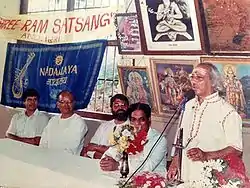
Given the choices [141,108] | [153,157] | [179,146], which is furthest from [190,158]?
[141,108]

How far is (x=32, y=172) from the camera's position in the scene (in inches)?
91.6

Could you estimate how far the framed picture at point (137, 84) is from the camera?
79.1 inches

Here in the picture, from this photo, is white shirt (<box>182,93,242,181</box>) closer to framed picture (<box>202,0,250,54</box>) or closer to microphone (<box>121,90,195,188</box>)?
microphone (<box>121,90,195,188</box>)

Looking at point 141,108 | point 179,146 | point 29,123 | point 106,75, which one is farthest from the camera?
point 29,123

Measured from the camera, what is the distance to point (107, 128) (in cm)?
212

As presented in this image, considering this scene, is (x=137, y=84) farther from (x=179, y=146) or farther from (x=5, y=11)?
(x=5, y=11)

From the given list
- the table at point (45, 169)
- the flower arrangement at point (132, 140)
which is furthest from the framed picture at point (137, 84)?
the table at point (45, 169)

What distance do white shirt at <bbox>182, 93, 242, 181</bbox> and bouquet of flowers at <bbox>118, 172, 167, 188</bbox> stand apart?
0.10 meters

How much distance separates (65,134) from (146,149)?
47 cm

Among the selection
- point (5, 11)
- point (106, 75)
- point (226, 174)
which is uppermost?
point (5, 11)

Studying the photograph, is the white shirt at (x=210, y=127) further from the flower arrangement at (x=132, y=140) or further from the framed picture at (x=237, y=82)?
the flower arrangement at (x=132, y=140)

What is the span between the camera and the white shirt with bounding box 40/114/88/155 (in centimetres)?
223

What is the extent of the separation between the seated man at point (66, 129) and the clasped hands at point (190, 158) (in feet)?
1.55

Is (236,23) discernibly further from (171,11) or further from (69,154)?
(69,154)
